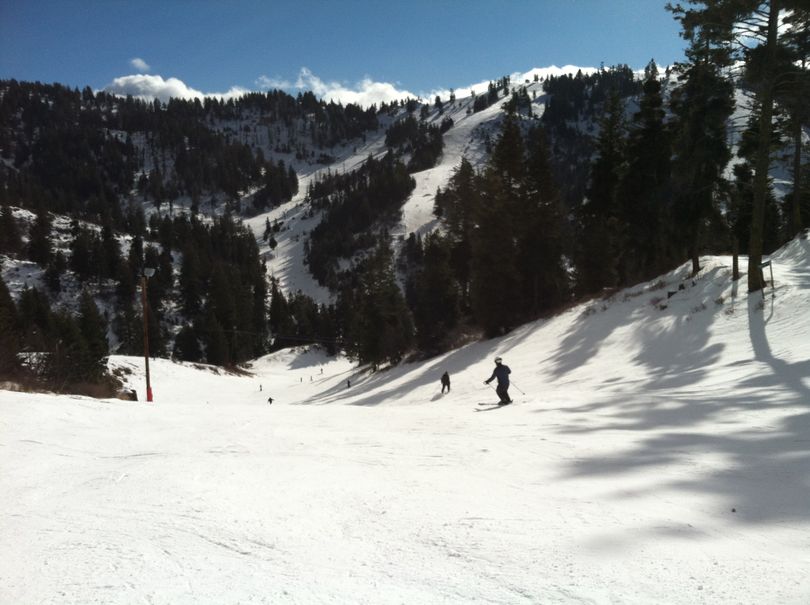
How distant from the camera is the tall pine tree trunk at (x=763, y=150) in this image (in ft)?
44.5

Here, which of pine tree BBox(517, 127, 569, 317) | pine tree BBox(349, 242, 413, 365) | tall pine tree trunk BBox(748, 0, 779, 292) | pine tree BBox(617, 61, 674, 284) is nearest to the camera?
tall pine tree trunk BBox(748, 0, 779, 292)

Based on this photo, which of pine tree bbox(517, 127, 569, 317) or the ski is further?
pine tree bbox(517, 127, 569, 317)

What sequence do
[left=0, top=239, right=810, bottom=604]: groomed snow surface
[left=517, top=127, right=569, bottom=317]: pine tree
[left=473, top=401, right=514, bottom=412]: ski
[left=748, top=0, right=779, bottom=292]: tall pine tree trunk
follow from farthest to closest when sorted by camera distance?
[left=517, top=127, right=569, bottom=317]: pine tree, [left=748, top=0, right=779, bottom=292]: tall pine tree trunk, [left=473, top=401, right=514, bottom=412]: ski, [left=0, top=239, right=810, bottom=604]: groomed snow surface

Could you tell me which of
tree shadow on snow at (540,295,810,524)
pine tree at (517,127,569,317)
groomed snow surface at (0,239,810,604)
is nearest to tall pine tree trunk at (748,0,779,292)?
tree shadow on snow at (540,295,810,524)

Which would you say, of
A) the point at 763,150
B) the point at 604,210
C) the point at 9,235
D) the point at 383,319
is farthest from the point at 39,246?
the point at 763,150

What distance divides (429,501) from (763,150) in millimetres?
15953

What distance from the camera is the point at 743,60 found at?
564 inches

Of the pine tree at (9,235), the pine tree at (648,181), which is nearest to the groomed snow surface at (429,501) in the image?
the pine tree at (648,181)

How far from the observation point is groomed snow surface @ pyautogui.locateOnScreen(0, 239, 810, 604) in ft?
9.89

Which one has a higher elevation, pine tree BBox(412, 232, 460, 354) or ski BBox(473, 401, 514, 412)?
pine tree BBox(412, 232, 460, 354)

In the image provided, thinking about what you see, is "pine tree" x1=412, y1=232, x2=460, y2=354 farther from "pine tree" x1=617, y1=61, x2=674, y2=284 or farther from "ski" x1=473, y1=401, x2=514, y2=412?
"ski" x1=473, y1=401, x2=514, y2=412

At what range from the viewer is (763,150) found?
14.1 meters

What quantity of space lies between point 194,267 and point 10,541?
123m

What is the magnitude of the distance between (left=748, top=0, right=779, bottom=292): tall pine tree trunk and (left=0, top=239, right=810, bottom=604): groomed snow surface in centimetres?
515
